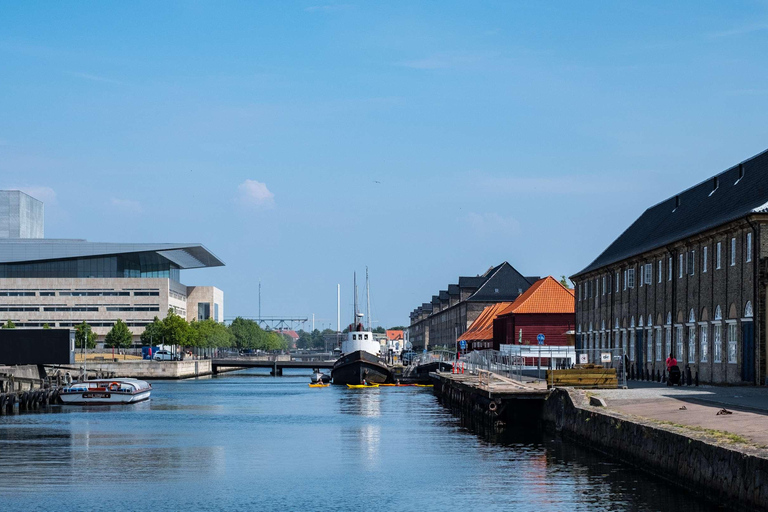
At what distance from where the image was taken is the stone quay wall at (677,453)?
21.3 m

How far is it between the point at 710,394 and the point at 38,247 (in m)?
153

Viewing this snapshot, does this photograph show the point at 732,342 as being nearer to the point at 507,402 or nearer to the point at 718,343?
the point at 718,343

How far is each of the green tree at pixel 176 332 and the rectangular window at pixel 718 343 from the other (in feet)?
394

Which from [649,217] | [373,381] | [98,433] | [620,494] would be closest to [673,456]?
[620,494]

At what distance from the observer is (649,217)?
74.7m

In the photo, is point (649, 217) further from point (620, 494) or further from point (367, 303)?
point (367, 303)

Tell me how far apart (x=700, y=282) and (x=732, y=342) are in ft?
18.2

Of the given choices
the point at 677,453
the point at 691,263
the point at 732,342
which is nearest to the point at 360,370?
the point at 691,263

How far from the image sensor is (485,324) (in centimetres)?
13488

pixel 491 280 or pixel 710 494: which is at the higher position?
pixel 491 280

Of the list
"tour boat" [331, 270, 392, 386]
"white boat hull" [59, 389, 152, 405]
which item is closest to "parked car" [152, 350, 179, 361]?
"tour boat" [331, 270, 392, 386]

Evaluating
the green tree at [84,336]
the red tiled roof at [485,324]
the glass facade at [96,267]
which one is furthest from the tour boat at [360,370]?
the glass facade at [96,267]

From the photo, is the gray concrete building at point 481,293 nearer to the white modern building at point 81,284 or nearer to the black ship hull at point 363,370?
the black ship hull at point 363,370

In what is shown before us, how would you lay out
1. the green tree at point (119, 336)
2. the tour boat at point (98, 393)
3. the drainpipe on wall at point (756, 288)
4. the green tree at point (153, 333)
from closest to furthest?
the drainpipe on wall at point (756, 288) → the tour boat at point (98, 393) → the green tree at point (119, 336) → the green tree at point (153, 333)
